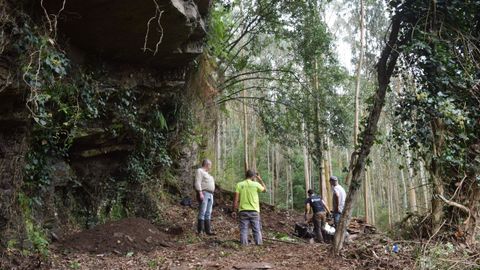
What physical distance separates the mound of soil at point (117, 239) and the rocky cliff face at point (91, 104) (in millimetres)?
689

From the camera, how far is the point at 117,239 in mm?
7148

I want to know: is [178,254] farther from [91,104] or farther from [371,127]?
[371,127]

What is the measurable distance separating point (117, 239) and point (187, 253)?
4.42 feet

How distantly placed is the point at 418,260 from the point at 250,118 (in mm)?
23997

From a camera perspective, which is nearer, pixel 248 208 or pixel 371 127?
pixel 371 127

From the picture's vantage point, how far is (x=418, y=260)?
5.49 metres

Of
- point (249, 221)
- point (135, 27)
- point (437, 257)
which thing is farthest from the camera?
point (249, 221)

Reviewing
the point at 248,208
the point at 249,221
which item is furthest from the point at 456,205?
the point at 249,221

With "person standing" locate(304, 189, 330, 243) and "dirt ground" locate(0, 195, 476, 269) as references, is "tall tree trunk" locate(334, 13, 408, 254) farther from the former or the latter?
"person standing" locate(304, 189, 330, 243)

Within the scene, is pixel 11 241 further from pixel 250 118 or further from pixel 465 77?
pixel 250 118

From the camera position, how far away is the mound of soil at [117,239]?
6.82 metres

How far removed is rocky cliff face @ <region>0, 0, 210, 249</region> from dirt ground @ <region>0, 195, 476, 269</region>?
0.79m

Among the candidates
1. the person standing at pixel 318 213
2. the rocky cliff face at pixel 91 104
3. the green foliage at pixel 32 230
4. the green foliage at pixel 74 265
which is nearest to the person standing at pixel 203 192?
the rocky cliff face at pixel 91 104

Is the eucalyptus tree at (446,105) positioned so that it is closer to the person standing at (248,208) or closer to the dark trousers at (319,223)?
the person standing at (248,208)
